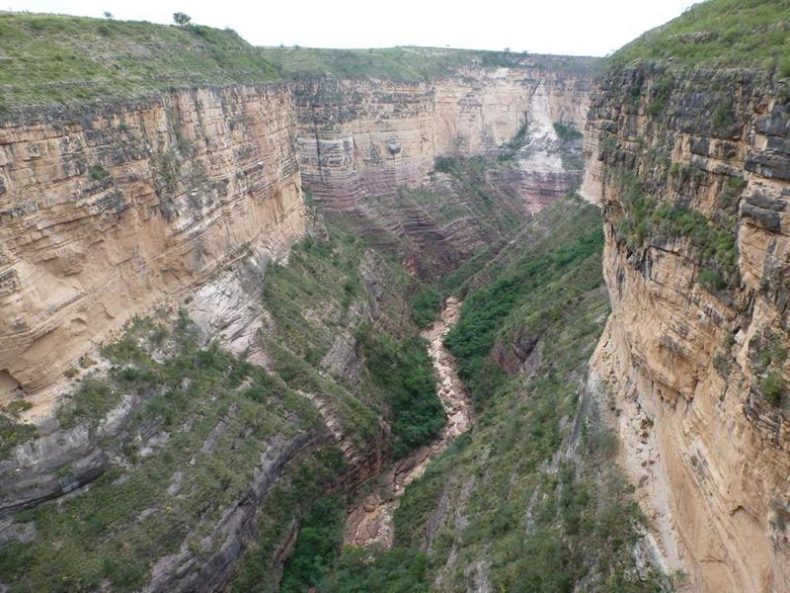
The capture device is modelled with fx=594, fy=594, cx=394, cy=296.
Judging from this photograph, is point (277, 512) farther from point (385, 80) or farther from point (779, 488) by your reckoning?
point (385, 80)

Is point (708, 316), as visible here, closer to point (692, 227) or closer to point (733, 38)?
point (692, 227)

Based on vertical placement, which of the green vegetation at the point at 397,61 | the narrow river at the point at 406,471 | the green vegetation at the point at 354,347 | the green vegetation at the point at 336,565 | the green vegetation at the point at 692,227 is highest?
the green vegetation at the point at 397,61

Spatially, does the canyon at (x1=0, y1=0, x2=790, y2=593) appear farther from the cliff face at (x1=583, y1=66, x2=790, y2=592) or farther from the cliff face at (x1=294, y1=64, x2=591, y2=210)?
the cliff face at (x1=294, y1=64, x2=591, y2=210)

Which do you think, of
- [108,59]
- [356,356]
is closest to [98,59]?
[108,59]

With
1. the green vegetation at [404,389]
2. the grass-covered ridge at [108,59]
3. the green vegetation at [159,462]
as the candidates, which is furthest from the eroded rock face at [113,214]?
the green vegetation at [404,389]

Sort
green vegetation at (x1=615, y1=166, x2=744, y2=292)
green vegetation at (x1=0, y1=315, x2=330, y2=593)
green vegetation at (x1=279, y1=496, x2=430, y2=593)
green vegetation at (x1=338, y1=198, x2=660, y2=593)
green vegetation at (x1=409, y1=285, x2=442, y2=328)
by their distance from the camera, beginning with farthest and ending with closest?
green vegetation at (x1=409, y1=285, x2=442, y2=328), green vegetation at (x1=279, y1=496, x2=430, y2=593), green vegetation at (x1=0, y1=315, x2=330, y2=593), green vegetation at (x1=338, y1=198, x2=660, y2=593), green vegetation at (x1=615, y1=166, x2=744, y2=292)

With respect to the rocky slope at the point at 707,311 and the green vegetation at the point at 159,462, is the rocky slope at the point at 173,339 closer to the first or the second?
the green vegetation at the point at 159,462

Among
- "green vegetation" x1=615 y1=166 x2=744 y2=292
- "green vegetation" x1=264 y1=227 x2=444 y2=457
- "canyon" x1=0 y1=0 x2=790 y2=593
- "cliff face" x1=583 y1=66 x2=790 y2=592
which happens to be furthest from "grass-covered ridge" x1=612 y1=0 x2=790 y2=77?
"green vegetation" x1=264 y1=227 x2=444 y2=457
